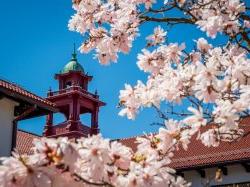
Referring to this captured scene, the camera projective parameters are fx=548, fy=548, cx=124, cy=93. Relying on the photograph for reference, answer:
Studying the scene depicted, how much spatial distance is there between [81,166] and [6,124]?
12596 mm

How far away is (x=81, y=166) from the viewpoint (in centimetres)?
348

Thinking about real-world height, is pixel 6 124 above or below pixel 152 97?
above

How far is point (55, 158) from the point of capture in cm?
327

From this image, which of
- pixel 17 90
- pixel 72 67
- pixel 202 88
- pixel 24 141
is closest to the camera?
pixel 202 88

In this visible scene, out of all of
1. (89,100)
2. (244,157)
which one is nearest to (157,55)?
(244,157)

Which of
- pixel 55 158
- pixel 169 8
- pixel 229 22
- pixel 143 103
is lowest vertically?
pixel 55 158

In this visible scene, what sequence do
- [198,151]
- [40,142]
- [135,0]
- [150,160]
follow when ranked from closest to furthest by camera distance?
[40,142], [150,160], [135,0], [198,151]

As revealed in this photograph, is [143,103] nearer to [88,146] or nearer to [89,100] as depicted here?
[88,146]

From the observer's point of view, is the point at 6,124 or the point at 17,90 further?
the point at 17,90

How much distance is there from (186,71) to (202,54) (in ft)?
5.60

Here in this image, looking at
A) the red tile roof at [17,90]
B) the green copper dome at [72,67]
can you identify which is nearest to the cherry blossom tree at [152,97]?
the red tile roof at [17,90]

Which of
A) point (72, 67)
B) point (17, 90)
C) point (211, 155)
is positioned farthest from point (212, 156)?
point (72, 67)

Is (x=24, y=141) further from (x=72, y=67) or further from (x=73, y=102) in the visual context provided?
(x=72, y=67)

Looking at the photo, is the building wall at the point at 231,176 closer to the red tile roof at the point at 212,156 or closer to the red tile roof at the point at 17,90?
the red tile roof at the point at 212,156
